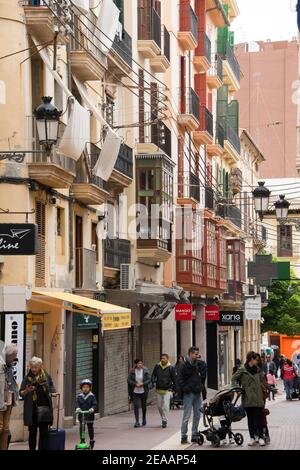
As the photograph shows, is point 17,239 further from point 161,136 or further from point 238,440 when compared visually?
point 161,136

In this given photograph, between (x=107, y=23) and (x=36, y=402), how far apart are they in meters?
14.5

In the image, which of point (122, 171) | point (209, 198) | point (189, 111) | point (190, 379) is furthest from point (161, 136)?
point (190, 379)

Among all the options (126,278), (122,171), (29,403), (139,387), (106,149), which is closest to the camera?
(29,403)

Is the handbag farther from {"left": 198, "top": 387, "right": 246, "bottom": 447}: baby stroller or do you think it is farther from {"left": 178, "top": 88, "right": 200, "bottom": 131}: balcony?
{"left": 178, "top": 88, "right": 200, "bottom": 131}: balcony

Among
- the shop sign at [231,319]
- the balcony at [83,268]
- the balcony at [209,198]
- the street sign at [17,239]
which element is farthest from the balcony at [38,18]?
the shop sign at [231,319]

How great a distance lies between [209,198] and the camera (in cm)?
5141

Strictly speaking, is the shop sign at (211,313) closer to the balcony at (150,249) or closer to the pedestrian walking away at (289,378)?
the pedestrian walking away at (289,378)

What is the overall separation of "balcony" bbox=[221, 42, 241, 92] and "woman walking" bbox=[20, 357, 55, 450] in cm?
4132

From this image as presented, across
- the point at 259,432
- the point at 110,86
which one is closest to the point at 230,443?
the point at 259,432

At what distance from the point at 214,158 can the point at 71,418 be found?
29.5 meters

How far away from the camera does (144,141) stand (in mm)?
38406

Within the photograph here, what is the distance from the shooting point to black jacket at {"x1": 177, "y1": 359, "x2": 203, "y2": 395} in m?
22.2
